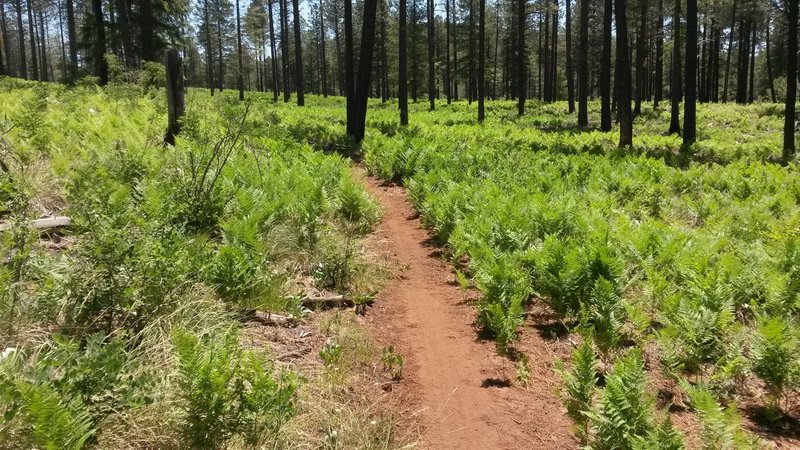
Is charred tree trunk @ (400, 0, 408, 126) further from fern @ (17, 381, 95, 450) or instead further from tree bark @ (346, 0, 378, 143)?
fern @ (17, 381, 95, 450)

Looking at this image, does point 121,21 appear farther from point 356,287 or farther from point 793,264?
point 793,264

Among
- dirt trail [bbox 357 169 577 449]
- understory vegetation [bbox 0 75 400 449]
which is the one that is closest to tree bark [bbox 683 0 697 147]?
dirt trail [bbox 357 169 577 449]

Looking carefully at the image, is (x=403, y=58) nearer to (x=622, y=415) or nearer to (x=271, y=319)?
(x=271, y=319)

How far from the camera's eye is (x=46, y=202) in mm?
5910

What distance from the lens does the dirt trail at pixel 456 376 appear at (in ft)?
12.2

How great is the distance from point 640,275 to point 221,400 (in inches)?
198

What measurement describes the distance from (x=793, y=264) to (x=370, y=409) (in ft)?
Result: 17.6

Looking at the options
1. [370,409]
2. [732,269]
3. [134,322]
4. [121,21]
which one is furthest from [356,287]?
[121,21]

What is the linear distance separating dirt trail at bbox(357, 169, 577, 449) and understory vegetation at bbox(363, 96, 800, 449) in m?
0.25

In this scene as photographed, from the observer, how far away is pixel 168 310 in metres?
3.96

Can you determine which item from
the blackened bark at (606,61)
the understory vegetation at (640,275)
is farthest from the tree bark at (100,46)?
the blackened bark at (606,61)

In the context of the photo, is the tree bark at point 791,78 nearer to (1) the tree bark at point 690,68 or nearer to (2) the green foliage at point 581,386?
(1) the tree bark at point 690,68

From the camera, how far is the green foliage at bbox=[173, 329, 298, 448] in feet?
9.49

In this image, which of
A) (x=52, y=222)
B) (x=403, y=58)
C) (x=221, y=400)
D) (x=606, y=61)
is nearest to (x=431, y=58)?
(x=403, y=58)
